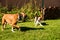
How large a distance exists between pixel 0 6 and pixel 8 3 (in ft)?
4.70

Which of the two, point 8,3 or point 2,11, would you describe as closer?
point 2,11

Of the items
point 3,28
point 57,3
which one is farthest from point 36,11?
point 3,28

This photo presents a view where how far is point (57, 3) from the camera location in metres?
20.3

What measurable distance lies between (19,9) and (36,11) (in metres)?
1.67

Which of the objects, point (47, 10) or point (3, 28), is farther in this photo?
point (47, 10)

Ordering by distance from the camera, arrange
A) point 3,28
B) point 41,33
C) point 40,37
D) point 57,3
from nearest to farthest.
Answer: point 40,37
point 41,33
point 3,28
point 57,3

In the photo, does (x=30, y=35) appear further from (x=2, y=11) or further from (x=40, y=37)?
(x=2, y=11)

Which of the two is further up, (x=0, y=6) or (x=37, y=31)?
(x=0, y=6)

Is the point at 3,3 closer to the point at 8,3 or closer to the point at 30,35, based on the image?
the point at 8,3

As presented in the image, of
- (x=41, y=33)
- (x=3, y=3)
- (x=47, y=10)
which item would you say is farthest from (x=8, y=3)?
(x=41, y=33)

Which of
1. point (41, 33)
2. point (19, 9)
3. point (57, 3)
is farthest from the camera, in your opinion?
point (57, 3)

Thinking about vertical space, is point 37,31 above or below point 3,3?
below

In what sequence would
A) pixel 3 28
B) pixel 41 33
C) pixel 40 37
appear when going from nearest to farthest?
1. pixel 40 37
2. pixel 41 33
3. pixel 3 28

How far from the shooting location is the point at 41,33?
11.3 meters
